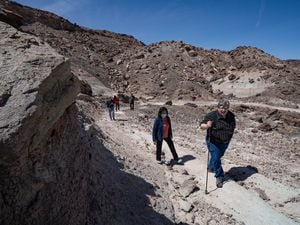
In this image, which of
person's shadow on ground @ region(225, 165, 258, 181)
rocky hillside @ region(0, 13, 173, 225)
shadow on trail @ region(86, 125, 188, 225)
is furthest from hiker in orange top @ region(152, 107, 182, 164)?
rocky hillside @ region(0, 13, 173, 225)

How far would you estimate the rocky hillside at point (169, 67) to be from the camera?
34.5 m

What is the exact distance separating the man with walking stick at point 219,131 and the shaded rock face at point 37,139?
357 cm

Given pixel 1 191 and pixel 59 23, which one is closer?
pixel 1 191

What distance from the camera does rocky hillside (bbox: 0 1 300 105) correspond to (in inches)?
1359

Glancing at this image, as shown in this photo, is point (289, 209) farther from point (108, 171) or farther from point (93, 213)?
point (93, 213)

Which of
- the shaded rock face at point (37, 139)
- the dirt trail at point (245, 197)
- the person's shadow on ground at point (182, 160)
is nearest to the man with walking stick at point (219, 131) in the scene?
the dirt trail at point (245, 197)

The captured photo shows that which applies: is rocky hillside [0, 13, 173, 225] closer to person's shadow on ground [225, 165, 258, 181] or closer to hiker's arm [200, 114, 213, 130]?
hiker's arm [200, 114, 213, 130]

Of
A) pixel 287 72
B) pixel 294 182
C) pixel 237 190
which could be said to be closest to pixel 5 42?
pixel 237 190

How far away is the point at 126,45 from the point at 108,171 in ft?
179

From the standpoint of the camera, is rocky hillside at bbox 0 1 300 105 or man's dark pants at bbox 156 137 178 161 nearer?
man's dark pants at bbox 156 137 178 161

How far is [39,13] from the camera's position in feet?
169

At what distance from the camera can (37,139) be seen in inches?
121

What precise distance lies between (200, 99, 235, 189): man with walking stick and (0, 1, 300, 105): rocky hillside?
80.3 ft

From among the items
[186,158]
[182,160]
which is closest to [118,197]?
[182,160]
